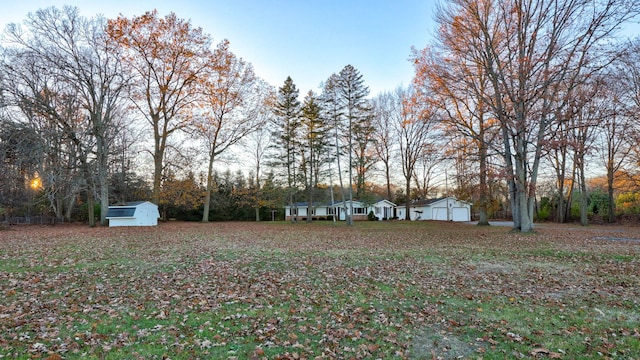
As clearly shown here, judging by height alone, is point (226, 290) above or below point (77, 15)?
below

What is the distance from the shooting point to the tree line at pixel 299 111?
16.5 meters

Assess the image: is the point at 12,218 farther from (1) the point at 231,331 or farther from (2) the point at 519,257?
(2) the point at 519,257

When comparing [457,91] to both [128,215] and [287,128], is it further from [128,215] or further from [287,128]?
[128,215]

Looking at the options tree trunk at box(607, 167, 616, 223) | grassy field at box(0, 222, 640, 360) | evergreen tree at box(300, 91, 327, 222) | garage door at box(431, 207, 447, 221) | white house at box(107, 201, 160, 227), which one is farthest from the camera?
garage door at box(431, 207, 447, 221)

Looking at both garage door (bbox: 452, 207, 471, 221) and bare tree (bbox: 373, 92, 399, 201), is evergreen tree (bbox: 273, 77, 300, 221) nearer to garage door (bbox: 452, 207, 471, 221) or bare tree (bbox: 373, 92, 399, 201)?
bare tree (bbox: 373, 92, 399, 201)

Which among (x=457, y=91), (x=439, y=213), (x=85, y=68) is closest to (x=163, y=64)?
(x=85, y=68)

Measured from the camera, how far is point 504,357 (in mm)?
3928

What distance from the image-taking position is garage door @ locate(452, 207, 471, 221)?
142 ft

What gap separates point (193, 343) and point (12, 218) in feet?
109

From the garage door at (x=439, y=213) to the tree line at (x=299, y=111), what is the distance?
1015 cm

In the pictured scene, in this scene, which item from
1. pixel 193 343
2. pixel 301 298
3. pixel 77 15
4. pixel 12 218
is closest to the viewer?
pixel 193 343

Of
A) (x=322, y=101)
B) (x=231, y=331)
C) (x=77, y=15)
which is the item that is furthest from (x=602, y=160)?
(x=77, y=15)

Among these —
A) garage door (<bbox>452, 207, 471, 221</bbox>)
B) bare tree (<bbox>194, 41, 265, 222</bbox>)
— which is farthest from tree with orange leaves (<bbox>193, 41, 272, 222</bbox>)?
garage door (<bbox>452, 207, 471, 221</bbox>)

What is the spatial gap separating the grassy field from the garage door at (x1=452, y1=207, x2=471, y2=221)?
111 ft
